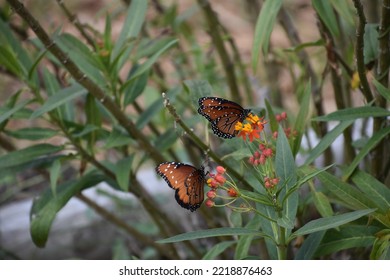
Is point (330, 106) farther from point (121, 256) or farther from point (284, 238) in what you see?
point (284, 238)

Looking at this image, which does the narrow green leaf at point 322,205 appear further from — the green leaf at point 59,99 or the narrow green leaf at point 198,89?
the green leaf at point 59,99

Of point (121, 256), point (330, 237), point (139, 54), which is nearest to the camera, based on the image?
point (330, 237)

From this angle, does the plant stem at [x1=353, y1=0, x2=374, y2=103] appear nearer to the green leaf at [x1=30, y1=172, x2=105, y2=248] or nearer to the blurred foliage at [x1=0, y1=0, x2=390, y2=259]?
the blurred foliage at [x1=0, y1=0, x2=390, y2=259]

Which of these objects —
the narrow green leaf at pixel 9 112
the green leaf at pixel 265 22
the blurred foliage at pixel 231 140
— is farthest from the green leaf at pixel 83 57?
the green leaf at pixel 265 22

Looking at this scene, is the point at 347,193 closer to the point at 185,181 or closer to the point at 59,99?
the point at 185,181

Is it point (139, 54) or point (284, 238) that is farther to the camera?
point (139, 54)

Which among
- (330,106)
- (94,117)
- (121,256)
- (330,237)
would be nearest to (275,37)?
(330,106)
